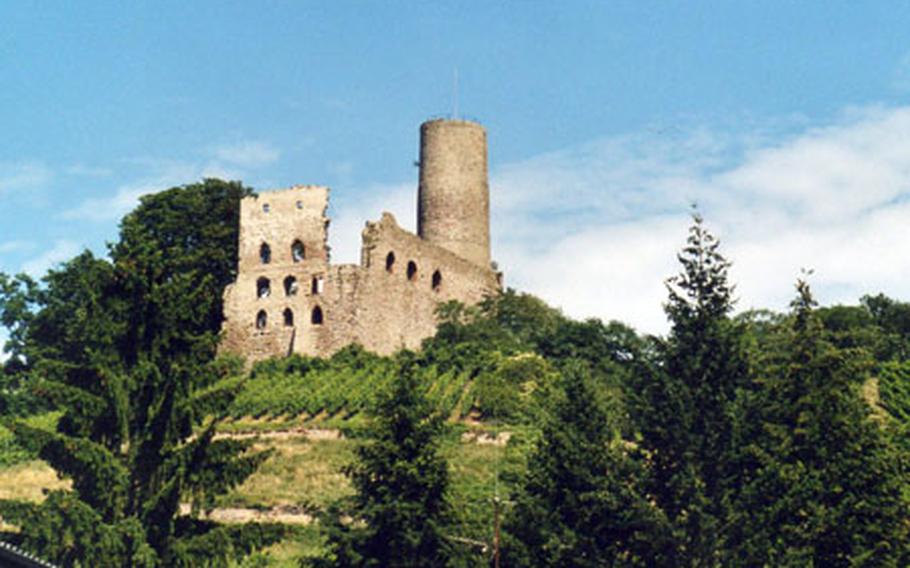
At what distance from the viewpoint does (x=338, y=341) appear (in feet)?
147

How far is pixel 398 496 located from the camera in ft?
64.7

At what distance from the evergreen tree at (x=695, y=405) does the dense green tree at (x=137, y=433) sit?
23.4ft

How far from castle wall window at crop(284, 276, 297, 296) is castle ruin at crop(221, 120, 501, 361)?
4 centimetres

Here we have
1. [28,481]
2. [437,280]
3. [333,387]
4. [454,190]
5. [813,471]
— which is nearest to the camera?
[813,471]

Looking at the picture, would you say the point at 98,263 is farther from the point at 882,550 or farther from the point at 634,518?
the point at 882,550

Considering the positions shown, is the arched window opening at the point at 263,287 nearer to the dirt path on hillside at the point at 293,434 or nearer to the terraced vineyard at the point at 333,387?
the terraced vineyard at the point at 333,387

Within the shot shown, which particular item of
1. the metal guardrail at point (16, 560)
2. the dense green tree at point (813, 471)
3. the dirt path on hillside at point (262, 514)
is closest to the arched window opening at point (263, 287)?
the dirt path on hillside at point (262, 514)

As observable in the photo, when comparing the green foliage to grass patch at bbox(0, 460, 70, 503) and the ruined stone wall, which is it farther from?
grass patch at bbox(0, 460, 70, 503)

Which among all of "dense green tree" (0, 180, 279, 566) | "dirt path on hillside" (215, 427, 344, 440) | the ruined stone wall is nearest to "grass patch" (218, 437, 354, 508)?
"dirt path on hillside" (215, 427, 344, 440)

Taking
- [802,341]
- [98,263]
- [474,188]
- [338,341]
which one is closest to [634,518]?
[802,341]

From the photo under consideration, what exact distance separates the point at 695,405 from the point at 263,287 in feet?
89.7

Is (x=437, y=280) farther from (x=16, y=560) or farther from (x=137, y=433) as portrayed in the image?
(x=16, y=560)

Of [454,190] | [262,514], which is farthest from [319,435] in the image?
[454,190]

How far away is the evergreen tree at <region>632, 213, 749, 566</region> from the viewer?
21484 mm
